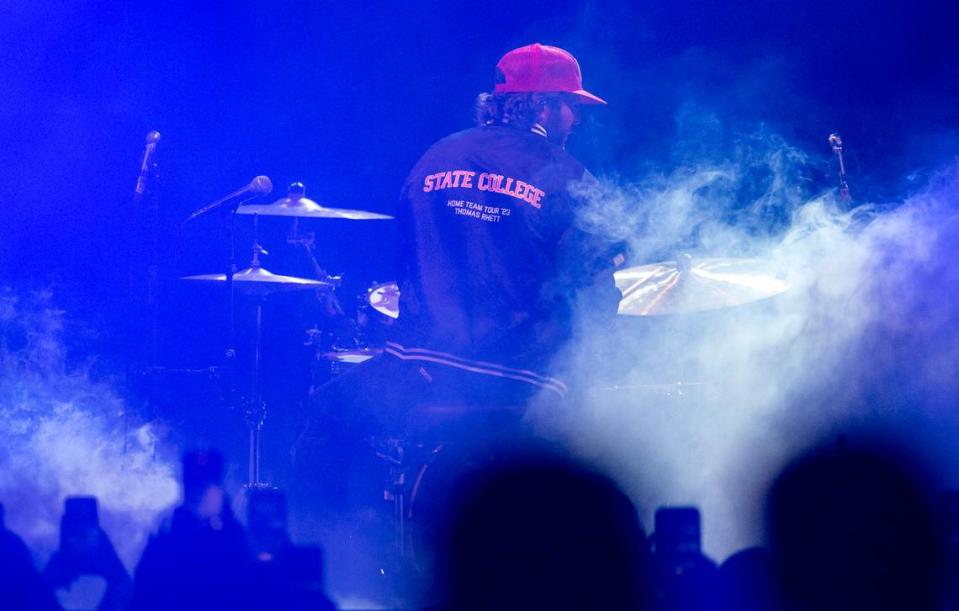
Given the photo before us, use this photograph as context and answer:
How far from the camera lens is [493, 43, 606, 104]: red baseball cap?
Result: 13.3 ft

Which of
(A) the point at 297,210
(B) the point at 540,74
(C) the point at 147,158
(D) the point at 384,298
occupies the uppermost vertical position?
(C) the point at 147,158

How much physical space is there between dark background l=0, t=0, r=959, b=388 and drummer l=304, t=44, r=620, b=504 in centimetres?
363

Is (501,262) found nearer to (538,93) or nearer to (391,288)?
(538,93)

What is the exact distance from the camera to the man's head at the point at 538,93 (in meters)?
4.05

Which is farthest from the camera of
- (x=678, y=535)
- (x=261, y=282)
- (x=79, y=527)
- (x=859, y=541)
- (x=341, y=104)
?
(x=341, y=104)

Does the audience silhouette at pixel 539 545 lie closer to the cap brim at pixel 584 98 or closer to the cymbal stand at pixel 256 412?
the cap brim at pixel 584 98

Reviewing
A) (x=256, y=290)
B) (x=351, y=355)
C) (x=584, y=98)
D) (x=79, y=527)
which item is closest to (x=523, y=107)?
(x=584, y=98)

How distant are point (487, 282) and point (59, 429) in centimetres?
427

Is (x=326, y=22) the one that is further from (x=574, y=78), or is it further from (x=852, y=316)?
(x=852, y=316)

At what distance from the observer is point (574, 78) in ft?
13.5

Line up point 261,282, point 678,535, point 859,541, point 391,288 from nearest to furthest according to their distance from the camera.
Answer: point 678,535 → point 859,541 → point 391,288 → point 261,282

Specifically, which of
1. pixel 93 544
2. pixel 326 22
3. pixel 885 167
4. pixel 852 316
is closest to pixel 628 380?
pixel 852 316

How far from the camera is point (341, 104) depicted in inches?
312

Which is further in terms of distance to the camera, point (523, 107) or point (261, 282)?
point (261, 282)
